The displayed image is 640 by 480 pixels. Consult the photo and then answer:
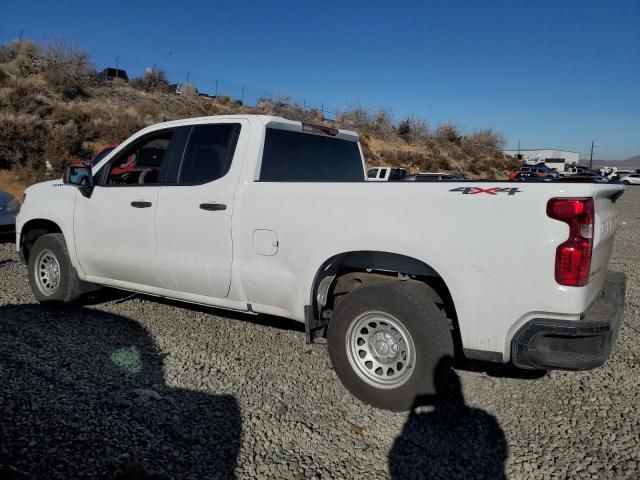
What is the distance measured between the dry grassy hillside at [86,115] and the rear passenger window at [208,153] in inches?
561

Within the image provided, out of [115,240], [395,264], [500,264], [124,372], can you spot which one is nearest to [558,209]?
[500,264]

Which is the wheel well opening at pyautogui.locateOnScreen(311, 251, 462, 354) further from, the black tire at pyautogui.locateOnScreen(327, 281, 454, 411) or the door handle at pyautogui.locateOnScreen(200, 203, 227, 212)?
the door handle at pyautogui.locateOnScreen(200, 203, 227, 212)

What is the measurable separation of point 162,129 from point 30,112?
19.8 m

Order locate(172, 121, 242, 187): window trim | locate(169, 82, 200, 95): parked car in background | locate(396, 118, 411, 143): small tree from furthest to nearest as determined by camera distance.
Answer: locate(396, 118, 411, 143): small tree, locate(169, 82, 200, 95): parked car in background, locate(172, 121, 242, 187): window trim

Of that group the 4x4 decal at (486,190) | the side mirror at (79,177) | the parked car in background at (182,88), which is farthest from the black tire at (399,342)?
the parked car in background at (182,88)

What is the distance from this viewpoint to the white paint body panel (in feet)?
9.66

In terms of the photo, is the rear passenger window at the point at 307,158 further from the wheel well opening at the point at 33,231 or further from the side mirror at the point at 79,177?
the wheel well opening at the point at 33,231

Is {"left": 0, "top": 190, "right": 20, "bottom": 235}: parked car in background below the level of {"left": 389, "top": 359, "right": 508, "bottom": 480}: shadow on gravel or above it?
above

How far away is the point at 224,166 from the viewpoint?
4273 millimetres

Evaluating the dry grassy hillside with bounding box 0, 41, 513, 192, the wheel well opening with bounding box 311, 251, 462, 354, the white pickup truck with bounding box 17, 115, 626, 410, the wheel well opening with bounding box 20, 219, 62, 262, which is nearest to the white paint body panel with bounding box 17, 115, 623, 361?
the white pickup truck with bounding box 17, 115, 626, 410

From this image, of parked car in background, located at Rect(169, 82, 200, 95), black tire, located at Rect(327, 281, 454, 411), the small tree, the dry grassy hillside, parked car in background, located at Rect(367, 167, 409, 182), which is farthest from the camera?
Result: the small tree

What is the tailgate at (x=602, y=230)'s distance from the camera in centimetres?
311

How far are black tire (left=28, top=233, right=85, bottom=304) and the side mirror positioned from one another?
0.81 metres

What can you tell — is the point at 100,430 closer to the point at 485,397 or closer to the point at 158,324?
the point at 158,324
